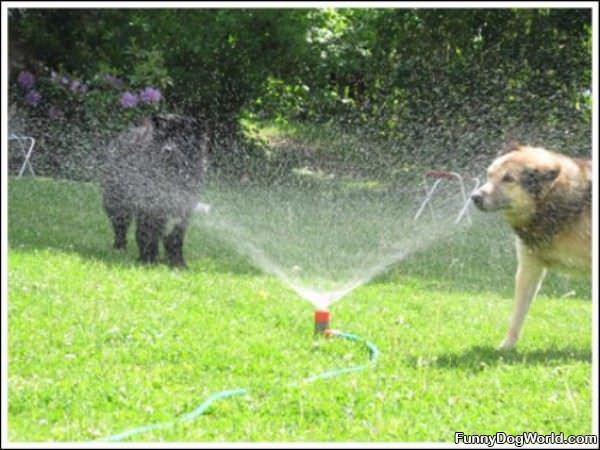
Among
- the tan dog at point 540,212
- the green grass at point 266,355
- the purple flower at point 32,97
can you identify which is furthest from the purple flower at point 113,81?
the tan dog at point 540,212

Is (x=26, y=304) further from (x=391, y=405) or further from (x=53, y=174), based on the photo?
(x=53, y=174)

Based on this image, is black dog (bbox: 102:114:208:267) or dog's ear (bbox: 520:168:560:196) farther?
black dog (bbox: 102:114:208:267)

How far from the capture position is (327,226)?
36.3 ft

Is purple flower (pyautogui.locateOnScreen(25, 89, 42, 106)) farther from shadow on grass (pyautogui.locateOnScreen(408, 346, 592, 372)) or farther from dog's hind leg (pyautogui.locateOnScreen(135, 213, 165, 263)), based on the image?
shadow on grass (pyautogui.locateOnScreen(408, 346, 592, 372))

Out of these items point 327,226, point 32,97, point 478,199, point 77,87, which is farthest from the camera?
point 77,87

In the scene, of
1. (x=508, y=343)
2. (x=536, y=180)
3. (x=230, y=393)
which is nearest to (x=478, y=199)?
(x=536, y=180)

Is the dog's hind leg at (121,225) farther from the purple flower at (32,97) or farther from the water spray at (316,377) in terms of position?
the purple flower at (32,97)

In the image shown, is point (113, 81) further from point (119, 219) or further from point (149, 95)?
point (119, 219)

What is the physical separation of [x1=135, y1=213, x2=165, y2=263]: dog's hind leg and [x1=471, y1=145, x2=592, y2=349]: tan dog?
337 cm

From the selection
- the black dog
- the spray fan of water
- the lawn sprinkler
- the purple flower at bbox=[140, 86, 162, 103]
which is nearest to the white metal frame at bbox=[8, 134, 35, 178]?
the purple flower at bbox=[140, 86, 162, 103]

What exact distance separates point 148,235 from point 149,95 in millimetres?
7310

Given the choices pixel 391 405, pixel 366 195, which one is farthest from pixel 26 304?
pixel 366 195

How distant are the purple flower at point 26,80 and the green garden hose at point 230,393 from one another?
1129 cm

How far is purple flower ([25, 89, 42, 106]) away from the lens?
15.0 meters
